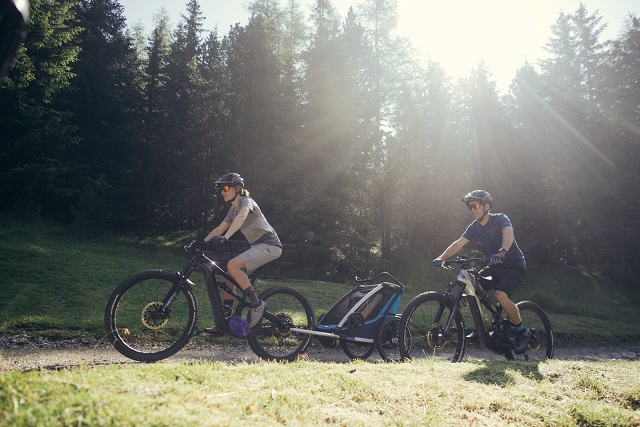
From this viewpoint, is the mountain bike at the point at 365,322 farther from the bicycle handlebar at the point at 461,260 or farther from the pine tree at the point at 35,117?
the pine tree at the point at 35,117

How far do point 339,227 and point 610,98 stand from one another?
84.4ft

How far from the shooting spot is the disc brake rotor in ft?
16.7

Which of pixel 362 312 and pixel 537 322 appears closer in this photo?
pixel 362 312

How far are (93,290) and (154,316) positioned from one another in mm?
5595

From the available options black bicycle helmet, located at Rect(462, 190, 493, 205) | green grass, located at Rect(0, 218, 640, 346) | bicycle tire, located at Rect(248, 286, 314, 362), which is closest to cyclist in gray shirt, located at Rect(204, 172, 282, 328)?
bicycle tire, located at Rect(248, 286, 314, 362)

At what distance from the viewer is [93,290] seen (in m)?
9.69

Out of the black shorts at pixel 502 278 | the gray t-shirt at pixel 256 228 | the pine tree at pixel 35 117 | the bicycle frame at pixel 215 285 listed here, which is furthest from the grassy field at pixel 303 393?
the pine tree at pixel 35 117

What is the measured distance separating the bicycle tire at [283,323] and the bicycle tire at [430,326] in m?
1.48

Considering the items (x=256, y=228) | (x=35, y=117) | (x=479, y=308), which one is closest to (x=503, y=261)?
(x=479, y=308)

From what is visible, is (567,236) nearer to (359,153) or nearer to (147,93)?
(359,153)

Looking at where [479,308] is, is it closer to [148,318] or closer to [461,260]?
[461,260]

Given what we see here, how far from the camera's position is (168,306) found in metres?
5.26

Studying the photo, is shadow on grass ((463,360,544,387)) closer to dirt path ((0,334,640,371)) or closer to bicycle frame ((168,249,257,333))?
dirt path ((0,334,640,371))

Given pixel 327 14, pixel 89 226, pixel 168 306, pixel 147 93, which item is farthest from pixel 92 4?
pixel 168 306
